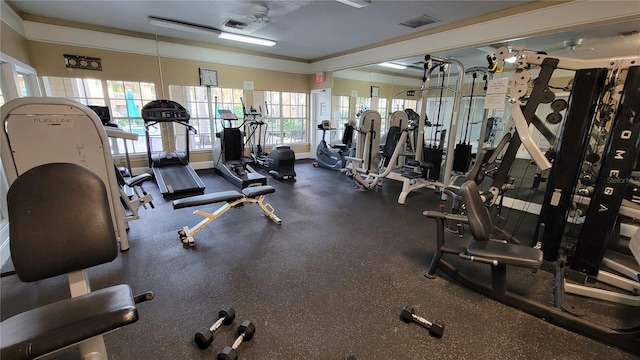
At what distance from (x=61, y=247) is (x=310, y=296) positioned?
1.60 m

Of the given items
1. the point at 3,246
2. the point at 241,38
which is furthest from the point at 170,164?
the point at 3,246

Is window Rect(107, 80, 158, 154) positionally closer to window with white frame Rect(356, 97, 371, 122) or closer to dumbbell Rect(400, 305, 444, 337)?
window with white frame Rect(356, 97, 371, 122)

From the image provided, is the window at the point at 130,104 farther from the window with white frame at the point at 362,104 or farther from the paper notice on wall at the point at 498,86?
the paper notice on wall at the point at 498,86

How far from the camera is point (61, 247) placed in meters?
1.22

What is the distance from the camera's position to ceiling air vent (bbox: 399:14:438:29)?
4.23m

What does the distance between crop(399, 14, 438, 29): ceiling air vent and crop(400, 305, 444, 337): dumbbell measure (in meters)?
4.24

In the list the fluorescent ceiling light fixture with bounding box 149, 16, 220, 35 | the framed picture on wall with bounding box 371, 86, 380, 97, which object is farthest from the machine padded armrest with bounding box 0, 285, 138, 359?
the framed picture on wall with bounding box 371, 86, 380, 97

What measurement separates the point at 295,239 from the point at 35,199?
226cm

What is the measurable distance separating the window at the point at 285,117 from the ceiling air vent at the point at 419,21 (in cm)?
391

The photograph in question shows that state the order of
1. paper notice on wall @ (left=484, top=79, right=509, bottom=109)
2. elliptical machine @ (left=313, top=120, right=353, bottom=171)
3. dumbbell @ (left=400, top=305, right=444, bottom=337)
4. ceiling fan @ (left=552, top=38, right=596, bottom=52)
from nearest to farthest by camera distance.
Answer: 1. dumbbell @ (left=400, top=305, right=444, bottom=337)
2. paper notice on wall @ (left=484, top=79, right=509, bottom=109)
3. ceiling fan @ (left=552, top=38, right=596, bottom=52)
4. elliptical machine @ (left=313, top=120, right=353, bottom=171)

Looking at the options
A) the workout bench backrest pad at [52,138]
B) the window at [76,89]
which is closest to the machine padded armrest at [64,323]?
the workout bench backrest pad at [52,138]

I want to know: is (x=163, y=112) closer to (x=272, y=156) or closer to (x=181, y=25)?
(x=181, y=25)

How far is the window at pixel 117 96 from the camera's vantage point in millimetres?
5000

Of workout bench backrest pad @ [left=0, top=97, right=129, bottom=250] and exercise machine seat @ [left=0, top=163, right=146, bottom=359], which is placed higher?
workout bench backrest pad @ [left=0, top=97, right=129, bottom=250]
